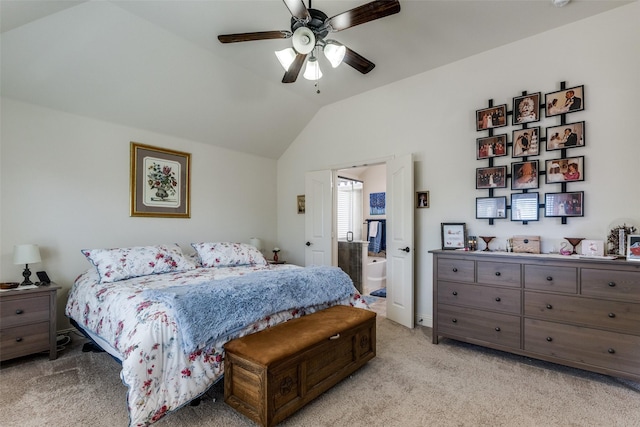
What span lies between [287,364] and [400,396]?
2.98ft

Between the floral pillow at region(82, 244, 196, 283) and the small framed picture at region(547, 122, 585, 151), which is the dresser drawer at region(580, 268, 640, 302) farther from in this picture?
the floral pillow at region(82, 244, 196, 283)

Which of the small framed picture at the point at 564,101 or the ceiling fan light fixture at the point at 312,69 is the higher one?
the ceiling fan light fixture at the point at 312,69

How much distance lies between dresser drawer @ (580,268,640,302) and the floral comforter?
2283mm

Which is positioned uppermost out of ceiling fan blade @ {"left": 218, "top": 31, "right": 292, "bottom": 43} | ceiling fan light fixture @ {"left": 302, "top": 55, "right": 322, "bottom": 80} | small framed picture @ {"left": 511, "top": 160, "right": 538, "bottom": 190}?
ceiling fan blade @ {"left": 218, "top": 31, "right": 292, "bottom": 43}

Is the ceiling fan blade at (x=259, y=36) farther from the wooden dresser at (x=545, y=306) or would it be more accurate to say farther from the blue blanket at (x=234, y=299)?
the wooden dresser at (x=545, y=306)

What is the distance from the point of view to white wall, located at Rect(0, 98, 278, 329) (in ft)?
9.47

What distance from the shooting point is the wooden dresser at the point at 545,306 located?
222cm

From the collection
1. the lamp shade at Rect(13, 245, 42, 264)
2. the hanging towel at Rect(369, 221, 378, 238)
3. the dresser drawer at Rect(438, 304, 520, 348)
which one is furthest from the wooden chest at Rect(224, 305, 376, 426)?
the hanging towel at Rect(369, 221, 378, 238)

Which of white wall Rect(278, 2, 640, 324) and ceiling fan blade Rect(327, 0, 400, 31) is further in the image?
white wall Rect(278, 2, 640, 324)

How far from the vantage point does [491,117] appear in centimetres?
319

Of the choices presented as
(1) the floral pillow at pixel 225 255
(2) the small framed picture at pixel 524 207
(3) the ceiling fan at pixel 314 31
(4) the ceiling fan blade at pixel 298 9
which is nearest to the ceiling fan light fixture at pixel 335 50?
(3) the ceiling fan at pixel 314 31

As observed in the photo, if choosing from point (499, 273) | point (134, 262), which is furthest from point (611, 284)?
point (134, 262)

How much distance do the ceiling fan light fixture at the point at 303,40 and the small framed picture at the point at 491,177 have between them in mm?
2180

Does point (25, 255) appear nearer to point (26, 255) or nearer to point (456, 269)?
point (26, 255)
